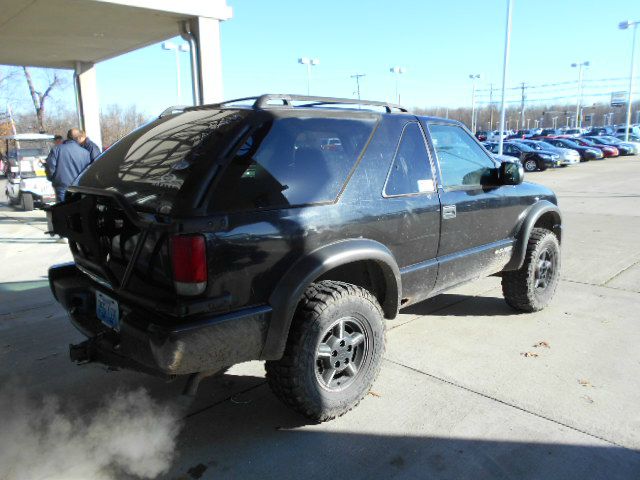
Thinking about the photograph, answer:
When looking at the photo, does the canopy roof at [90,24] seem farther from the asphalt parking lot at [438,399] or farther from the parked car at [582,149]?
the parked car at [582,149]

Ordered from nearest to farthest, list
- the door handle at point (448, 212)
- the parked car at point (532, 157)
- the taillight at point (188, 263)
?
1. the taillight at point (188, 263)
2. the door handle at point (448, 212)
3. the parked car at point (532, 157)

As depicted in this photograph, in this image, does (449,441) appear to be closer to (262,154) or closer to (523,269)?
(262,154)

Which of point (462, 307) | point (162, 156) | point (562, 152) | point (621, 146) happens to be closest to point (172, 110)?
point (162, 156)

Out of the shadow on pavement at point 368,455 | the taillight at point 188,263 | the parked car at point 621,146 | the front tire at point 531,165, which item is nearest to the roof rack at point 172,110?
the taillight at point 188,263

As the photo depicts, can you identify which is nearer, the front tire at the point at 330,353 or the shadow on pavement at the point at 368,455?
the shadow on pavement at the point at 368,455

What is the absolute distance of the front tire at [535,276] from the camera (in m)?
4.68

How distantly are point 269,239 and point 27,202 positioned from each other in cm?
1240

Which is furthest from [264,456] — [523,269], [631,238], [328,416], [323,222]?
[631,238]

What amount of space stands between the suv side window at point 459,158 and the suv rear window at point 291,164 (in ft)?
2.65

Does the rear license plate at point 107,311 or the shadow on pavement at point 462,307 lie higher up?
the rear license plate at point 107,311

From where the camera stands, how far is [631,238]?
8.49 metres

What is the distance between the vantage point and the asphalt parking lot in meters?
2.70

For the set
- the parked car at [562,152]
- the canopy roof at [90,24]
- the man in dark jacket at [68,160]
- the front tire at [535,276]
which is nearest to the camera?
the front tire at [535,276]

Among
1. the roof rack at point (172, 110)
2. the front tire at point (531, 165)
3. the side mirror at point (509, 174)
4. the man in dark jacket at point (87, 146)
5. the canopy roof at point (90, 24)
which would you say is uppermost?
the canopy roof at point (90, 24)
